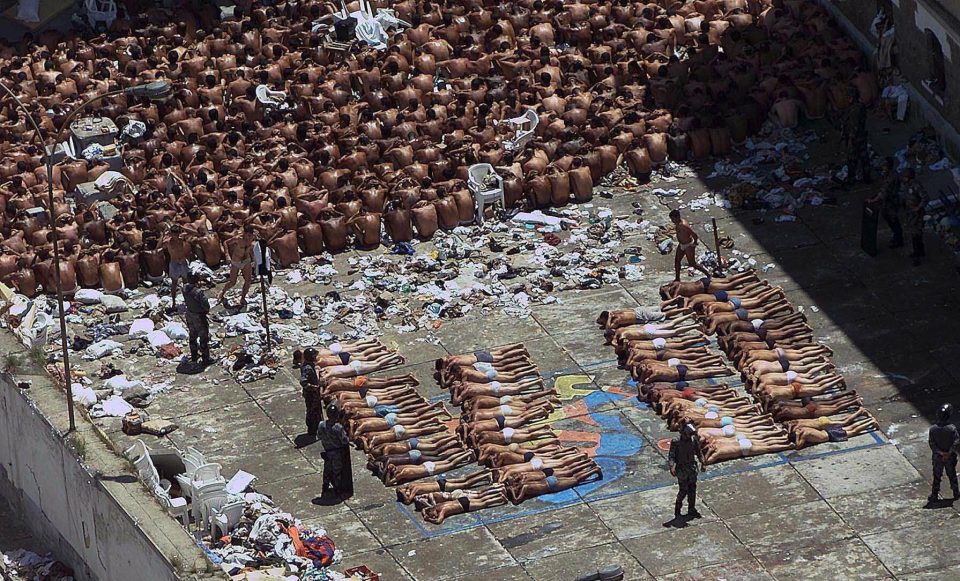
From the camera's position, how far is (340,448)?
38.4 metres

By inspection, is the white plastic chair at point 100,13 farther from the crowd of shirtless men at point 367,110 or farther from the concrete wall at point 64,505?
the concrete wall at point 64,505

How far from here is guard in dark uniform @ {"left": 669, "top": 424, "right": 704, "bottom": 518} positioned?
3669cm

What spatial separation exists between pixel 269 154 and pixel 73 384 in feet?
27.8

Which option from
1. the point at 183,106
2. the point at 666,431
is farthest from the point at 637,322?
the point at 183,106

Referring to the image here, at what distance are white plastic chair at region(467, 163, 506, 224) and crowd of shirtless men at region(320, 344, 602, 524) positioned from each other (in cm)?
529

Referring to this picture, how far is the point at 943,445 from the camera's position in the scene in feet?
120

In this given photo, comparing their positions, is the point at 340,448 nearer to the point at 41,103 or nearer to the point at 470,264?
the point at 470,264

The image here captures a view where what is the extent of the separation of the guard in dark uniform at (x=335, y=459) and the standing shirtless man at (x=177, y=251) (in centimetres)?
629

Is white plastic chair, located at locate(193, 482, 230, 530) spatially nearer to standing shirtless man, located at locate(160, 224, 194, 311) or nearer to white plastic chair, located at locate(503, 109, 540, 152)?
standing shirtless man, located at locate(160, 224, 194, 311)

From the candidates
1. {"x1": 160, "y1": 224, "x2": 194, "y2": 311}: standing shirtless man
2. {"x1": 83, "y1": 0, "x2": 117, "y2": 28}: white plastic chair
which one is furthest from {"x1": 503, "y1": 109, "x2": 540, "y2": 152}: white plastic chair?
{"x1": 83, "y1": 0, "x2": 117, "y2": 28}: white plastic chair

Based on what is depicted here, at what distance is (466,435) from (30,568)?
23.1 feet

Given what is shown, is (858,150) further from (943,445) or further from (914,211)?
(943,445)

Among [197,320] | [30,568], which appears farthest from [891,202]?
[30,568]

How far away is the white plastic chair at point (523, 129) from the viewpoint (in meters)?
48.8
